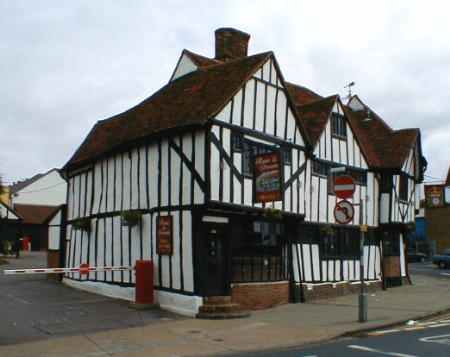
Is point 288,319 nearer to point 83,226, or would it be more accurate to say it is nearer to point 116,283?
point 116,283

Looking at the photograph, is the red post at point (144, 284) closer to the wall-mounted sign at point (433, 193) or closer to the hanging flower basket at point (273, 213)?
the hanging flower basket at point (273, 213)

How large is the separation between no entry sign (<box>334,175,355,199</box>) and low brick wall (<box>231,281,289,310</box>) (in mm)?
3918

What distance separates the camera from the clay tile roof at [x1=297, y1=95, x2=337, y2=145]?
1895 cm

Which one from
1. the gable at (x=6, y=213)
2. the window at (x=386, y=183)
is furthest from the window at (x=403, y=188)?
the gable at (x=6, y=213)

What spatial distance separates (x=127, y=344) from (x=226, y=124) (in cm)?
641

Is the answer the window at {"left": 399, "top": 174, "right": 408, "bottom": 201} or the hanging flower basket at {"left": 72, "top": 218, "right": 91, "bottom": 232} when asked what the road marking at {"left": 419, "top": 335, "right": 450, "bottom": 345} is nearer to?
the hanging flower basket at {"left": 72, "top": 218, "right": 91, "bottom": 232}

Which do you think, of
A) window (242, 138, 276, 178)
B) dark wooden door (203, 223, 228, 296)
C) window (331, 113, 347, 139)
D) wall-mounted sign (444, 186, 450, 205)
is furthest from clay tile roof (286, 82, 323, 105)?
wall-mounted sign (444, 186, 450, 205)

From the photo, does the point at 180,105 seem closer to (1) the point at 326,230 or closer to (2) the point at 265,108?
(2) the point at 265,108

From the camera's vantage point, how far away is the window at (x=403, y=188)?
2345 centimetres

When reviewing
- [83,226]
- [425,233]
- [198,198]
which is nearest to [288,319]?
[198,198]

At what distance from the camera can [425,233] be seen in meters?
53.0

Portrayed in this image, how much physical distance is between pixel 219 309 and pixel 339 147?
8651 millimetres

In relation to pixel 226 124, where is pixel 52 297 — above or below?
below

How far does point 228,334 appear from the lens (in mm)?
11516
